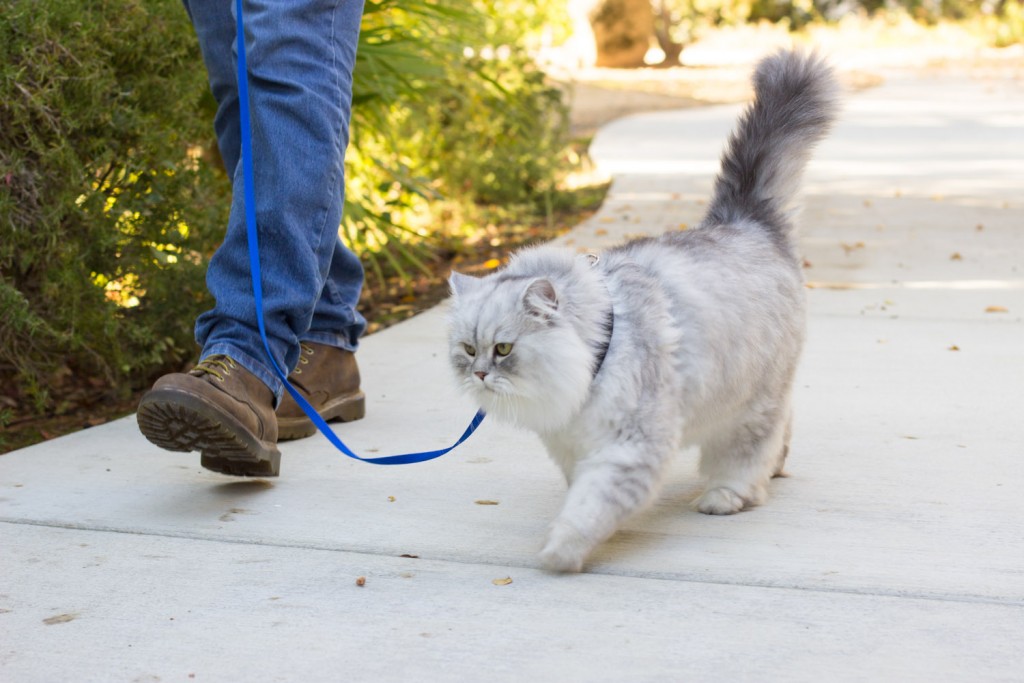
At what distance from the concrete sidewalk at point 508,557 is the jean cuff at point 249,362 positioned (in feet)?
0.98

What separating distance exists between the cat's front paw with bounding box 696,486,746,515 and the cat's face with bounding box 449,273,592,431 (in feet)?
1.84

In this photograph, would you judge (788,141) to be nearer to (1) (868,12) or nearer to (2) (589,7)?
(2) (589,7)

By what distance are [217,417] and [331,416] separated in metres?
0.99

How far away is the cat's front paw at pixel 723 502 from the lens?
3.01 m

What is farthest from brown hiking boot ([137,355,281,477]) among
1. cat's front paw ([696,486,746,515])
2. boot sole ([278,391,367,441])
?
cat's front paw ([696,486,746,515])

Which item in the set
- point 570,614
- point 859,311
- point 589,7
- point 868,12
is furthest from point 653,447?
point 868,12

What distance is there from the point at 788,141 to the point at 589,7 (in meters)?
18.5

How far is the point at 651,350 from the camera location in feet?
8.99

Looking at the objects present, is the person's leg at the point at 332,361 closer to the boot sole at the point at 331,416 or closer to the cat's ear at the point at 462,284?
the boot sole at the point at 331,416

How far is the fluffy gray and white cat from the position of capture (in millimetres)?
2648

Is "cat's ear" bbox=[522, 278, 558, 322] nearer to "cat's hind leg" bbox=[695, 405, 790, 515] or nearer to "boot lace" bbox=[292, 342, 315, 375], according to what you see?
"cat's hind leg" bbox=[695, 405, 790, 515]

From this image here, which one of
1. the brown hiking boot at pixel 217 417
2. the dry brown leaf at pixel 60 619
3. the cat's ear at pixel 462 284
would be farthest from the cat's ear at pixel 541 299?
the dry brown leaf at pixel 60 619

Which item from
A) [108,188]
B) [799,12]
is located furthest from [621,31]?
[108,188]

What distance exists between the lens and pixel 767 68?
343cm
